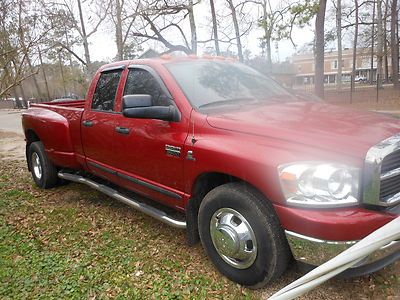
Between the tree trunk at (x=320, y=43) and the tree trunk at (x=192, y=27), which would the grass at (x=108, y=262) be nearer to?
the tree trunk at (x=320, y=43)

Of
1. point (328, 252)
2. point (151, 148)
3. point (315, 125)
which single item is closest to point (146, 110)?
point (151, 148)

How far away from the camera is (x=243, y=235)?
2.74m

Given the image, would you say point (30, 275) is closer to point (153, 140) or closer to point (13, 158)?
point (153, 140)

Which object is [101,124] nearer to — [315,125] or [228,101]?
[228,101]

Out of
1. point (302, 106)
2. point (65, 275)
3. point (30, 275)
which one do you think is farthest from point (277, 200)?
point (30, 275)

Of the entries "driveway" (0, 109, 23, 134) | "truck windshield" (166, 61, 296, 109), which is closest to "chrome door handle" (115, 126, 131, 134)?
"truck windshield" (166, 61, 296, 109)

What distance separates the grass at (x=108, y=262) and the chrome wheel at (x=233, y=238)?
0.25 metres

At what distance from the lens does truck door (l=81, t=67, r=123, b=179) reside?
418cm

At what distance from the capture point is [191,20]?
726 inches

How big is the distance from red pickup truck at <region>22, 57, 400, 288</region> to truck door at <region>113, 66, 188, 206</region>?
0.04 feet

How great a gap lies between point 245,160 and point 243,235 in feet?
1.90

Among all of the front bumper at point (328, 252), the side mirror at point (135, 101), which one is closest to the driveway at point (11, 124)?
the side mirror at point (135, 101)

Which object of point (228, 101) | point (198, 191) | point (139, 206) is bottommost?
point (139, 206)

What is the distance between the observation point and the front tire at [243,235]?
2.59m
